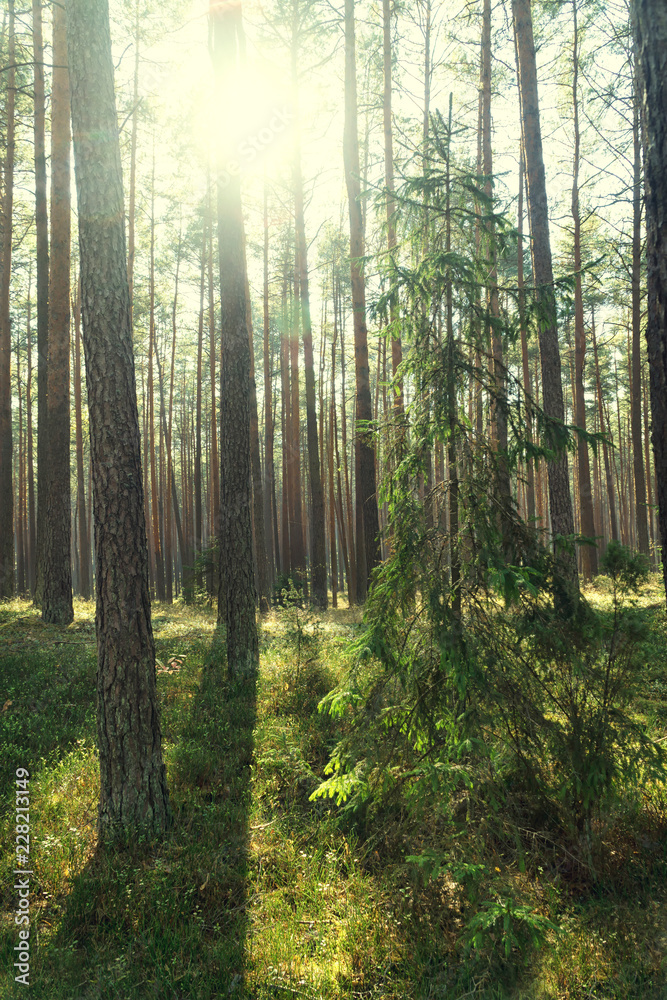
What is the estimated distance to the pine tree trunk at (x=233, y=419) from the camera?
7254 mm

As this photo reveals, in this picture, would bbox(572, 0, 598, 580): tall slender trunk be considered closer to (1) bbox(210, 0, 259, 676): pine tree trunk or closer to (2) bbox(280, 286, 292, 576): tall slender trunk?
(2) bbox(280, 286, 292, 576): tall slender trunk

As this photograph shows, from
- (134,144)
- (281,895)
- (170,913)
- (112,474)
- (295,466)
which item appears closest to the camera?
(170,913)

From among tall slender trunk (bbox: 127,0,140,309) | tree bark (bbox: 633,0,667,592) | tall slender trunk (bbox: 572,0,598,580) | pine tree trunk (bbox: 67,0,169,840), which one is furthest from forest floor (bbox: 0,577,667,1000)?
tall slender trunk (bbox: 127,0,140,309)

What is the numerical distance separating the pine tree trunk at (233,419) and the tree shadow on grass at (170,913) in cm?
240

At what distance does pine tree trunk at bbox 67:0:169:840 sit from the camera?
162 inches

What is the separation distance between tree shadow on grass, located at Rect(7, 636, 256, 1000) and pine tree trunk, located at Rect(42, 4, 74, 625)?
6232 mm

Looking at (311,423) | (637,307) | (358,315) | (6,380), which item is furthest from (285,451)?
(637,307)

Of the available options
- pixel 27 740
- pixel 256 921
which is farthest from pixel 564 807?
pixel 27 740

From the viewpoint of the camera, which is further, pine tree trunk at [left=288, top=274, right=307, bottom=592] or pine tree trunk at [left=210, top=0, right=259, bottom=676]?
pine tree trunk at [left=288, top=274, right=307, bottom=592]

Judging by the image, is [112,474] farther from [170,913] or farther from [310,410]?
[310,410]

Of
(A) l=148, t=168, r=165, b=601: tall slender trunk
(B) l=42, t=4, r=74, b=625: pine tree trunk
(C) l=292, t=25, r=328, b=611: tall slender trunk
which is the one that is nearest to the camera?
(B) l=42, t=4, r=74, b=625: pine tree trunk

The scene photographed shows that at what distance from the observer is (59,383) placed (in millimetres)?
10141

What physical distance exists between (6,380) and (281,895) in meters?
14.7

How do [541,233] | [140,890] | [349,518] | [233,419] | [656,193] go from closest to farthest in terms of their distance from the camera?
1. [656,193]
2. [140,890]
3. [233,419]
4. [541,233]
5. [349,518]
